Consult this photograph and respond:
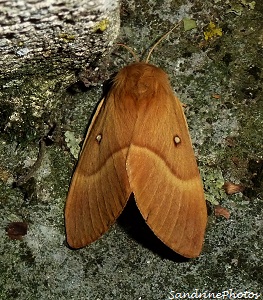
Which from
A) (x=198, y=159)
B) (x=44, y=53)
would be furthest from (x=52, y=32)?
(x=198, y=159)

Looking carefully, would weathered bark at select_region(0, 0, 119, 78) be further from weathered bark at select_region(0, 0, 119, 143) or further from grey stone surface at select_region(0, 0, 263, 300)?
grey stone surface at select_region(0, 0, 263, 300)

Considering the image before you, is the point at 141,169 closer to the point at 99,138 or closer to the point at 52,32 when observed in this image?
the point at 99,138

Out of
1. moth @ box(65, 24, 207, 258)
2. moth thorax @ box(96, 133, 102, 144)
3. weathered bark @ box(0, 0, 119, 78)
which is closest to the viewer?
weathered bark @ box(0, 0, 119, 78)

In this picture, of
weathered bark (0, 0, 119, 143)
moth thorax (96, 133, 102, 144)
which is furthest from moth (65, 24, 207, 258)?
weathered bark (0, 0, 119, 143)

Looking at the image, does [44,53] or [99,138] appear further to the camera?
[99,138]

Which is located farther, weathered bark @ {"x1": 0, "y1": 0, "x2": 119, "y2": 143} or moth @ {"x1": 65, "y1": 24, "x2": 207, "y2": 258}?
moth @ {"x1": 65, "y1": 24, "x2": 207, "y2": 258}

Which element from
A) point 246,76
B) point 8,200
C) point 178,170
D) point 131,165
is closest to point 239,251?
point 178,170

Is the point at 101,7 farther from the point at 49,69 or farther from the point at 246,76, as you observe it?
the point at 246,76

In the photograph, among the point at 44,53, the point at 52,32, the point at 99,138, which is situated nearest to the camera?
the point at 52,32

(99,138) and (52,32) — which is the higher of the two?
(52,32)
